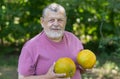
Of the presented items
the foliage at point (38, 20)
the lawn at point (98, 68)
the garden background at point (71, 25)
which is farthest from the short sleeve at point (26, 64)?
A: the foliage at point (38, 20)

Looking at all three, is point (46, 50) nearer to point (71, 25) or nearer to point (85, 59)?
point (85, 59)

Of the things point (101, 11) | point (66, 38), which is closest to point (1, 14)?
point (101, 11)

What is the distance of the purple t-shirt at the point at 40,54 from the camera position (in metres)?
3.27

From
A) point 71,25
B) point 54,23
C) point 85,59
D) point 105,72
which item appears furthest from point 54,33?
point 71,25

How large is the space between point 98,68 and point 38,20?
1710mm

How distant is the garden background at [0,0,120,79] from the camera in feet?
23.9

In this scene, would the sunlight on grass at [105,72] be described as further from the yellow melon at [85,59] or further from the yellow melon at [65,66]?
the yellow melon at [65,66]

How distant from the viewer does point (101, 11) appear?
7508 mm

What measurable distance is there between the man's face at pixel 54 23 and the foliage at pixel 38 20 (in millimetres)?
3815

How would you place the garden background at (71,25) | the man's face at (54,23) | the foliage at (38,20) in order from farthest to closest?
1. the foliage at (38,20)
2. the garden background at (71,25)
3. the man's face at (54,23)

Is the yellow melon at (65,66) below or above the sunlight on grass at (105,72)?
above

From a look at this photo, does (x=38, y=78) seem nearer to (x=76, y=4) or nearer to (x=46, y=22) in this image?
(x=46, y=22)

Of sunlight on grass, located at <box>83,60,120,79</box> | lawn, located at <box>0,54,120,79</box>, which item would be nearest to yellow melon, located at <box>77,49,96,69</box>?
lawn, located at <box>0,54,120,79</box>

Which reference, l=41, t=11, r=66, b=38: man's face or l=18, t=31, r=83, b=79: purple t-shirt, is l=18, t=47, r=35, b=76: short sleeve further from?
l=41, t=11, r=66, b=38: man's face
